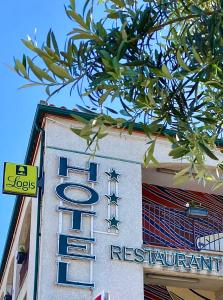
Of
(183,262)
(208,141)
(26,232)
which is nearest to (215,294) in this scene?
(183,262)

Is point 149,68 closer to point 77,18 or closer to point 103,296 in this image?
point 77,18

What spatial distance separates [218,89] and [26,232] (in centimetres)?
1347

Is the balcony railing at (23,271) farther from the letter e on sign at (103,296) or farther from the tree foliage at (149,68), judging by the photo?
the tree foliage at (149,68)

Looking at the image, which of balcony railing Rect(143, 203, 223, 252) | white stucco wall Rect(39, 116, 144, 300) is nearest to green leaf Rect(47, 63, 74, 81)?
white stucco wall Rect(39, 116, 144, 300)

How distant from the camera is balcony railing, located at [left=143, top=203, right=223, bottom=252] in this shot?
59.5ft

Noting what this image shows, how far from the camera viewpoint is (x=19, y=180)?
1700 centimetres

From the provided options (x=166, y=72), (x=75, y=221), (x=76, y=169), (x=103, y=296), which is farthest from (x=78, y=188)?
(x=166, y=72)

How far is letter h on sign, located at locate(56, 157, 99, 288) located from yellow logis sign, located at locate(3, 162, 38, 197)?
A: 0.55 meters

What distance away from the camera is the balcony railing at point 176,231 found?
59.5 ft

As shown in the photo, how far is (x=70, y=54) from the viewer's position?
311 inches

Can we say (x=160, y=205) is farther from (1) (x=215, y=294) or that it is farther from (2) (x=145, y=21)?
(2) (x=145, y=21)

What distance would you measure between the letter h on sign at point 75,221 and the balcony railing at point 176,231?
6.44ft

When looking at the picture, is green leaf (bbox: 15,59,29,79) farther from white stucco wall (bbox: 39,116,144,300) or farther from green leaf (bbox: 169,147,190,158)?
white stucco wall (bbox: 39,116,144,300)

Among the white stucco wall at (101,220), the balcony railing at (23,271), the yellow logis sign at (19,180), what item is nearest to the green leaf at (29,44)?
the white stucco wall at (101,220)
